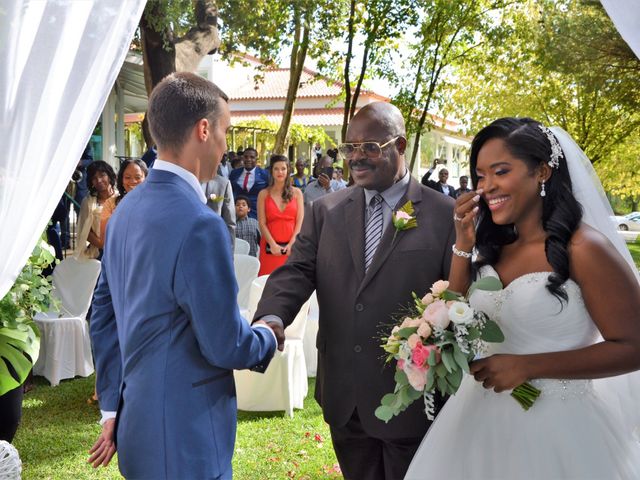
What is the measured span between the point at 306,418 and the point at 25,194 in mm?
4428

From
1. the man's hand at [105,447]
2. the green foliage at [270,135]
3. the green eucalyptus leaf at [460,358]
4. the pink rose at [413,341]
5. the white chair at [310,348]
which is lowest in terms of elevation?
the green foliage at [270,135]

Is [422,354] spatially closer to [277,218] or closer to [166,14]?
[277,218]

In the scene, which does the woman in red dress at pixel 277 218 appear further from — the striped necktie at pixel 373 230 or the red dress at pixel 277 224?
the striped necktie at pixel 373 230

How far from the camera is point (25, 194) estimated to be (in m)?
3.41

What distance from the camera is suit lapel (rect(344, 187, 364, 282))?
3708mm

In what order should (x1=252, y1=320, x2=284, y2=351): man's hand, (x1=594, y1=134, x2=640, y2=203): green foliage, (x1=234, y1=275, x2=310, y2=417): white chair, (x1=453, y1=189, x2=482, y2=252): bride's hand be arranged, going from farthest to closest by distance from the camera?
(x1=594, y1=134, x2=640, y2=203): green foliage < (x1=234, y1=275, x2=310, y2=417): white chair < (x1=252, y1=320, x2=284, y2=351): man's hand < (x1=453, y1=189, x2=482, y2=252): bride's hand

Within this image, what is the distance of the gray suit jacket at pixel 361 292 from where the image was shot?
3.61 meters

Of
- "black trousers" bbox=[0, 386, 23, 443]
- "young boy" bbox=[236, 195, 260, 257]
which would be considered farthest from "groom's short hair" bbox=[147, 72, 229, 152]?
"young boy" bbox=[236, 195, 260, 257]

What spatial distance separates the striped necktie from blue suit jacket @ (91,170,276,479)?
1.03 metres

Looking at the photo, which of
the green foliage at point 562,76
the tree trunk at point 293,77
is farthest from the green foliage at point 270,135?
the tree trunk at point 293,77

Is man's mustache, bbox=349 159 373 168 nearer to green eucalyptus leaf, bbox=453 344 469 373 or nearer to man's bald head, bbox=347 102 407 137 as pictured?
man's bald head, bbox=347 102 407 137

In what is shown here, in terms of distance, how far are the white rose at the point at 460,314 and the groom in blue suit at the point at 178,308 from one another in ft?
2.47

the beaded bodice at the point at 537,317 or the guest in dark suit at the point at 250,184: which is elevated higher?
the beaded bodice at the point at 537,317

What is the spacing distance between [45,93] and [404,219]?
170cm
